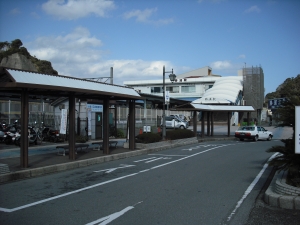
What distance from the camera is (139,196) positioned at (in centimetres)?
873

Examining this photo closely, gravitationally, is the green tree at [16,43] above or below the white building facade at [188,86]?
above

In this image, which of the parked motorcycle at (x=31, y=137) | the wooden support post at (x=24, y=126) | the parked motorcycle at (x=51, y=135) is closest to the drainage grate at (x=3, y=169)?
the wooden support post at (x=24, y=126)

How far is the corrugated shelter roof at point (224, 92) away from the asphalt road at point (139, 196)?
5091 centimetres

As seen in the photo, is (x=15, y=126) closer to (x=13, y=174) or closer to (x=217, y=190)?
(x=13, y=174)

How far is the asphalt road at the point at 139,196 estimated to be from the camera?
6883 mm

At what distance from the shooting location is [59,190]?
951 centimetres

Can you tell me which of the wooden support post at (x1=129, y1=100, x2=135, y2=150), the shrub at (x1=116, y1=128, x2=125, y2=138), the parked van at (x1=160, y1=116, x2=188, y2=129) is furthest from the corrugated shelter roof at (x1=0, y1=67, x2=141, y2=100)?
the parked van at (x1=160, y1=116, x2=188, y2=129)

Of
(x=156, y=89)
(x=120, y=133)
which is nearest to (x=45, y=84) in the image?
(x=120, y=133)

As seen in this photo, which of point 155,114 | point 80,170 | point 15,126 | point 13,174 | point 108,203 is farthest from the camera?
point 155,114

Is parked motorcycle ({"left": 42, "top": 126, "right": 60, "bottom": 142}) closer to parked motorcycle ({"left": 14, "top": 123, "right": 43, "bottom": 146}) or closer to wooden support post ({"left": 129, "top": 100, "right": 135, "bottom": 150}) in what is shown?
parked motorcycle ({"left": 14, "top": 123, "right": 43, "bottom": 146})

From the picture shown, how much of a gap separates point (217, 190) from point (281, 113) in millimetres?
2870

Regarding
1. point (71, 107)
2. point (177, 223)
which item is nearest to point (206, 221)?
point (177, 223)

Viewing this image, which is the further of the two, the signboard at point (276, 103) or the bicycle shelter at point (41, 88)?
the bicycle shelter at point (41, 88)

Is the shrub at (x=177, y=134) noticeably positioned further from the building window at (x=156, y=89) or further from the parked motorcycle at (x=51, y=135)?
the building window at (x=156, y=89)
